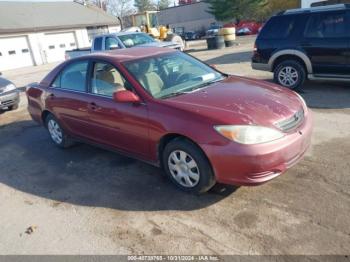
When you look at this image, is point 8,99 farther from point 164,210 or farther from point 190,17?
point 190,17

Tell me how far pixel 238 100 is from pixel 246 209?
1.20m


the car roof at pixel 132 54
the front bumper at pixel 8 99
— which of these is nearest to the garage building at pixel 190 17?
the front bumper at pixel 8 99

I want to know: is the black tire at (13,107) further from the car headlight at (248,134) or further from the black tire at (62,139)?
the car headlight at (248,134)

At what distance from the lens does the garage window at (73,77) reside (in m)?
5.35

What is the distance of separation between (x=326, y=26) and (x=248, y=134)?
18.2 ft

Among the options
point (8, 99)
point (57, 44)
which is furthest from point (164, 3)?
point (8, 99)

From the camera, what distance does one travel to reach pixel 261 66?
890 centimetres

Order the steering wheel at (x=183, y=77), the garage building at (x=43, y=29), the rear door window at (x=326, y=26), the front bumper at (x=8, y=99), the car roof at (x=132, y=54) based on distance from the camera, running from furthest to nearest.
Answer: the garage building at (x=43, y=29) → the front bumper at (x=8, y=99) → the rear door window at (x=326, y=26) → the car roof at (x=132, y=54) → the steering wheel at (x=183, y=77)

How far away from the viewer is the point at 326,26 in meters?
7.90

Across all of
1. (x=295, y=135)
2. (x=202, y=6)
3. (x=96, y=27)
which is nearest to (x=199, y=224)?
(x=295, y=135)

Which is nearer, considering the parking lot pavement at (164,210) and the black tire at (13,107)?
the parking lot pavement at (164,210)

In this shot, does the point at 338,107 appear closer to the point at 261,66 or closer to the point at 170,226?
the point at 261,66

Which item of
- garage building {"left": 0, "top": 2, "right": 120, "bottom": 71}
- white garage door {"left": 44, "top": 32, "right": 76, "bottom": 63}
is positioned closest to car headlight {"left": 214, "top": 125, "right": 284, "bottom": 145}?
garage building {"left": 0, "top": 2, "right": 120, "bottom": 71}

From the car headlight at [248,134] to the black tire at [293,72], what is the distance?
516cm
